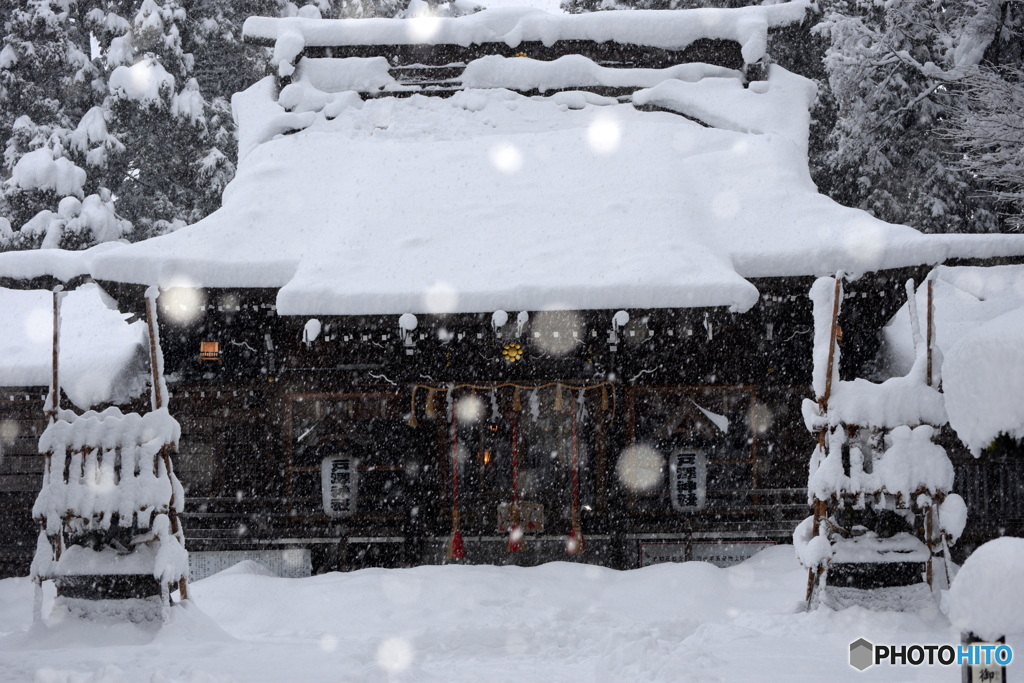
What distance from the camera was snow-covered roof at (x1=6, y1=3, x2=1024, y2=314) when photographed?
8844mm

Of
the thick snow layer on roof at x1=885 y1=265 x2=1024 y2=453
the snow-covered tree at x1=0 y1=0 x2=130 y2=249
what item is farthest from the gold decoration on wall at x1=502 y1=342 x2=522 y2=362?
the snow-covered tree at x1=0 y1=0 x2=130 y2=249

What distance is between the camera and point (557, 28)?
43.4 ft

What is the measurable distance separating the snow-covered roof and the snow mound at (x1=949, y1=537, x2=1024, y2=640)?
5038mm

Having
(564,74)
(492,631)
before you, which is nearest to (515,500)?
(492,631)

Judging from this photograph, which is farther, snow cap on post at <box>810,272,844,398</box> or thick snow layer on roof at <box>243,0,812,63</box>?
thick snow layer on roof at <box>243,0,812,63</box>

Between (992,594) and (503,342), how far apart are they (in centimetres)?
732

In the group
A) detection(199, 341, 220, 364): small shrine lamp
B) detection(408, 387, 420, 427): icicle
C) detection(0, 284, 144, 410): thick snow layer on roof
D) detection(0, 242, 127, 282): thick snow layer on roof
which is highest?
detection(0, 242, 127, 282): thick snow layer on roof

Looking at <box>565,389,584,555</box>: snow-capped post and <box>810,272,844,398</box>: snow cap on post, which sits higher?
<box>810,272,844,398</box>: snow cap on post

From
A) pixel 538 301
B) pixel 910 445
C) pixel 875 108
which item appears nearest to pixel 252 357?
pixel 538 301

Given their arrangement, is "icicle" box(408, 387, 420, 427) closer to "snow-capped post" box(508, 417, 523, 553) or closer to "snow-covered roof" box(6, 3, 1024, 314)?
"snow-capped post" box(508, 417, 523, 553)

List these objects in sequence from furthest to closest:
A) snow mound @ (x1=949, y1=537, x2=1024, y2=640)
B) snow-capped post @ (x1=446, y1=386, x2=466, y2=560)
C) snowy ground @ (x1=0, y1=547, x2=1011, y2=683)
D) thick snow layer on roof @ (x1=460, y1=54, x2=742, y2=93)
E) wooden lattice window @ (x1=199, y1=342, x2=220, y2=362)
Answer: thick snow layer on roof @ (x1=460, y1=54, x2=742, y2=93) → wooden lattice window @ (x1=199, y1=342, x2=220, y2=362) → snow-capped post @ (x1=446, y1=386, x2=466, y2=560) → snowy ground @ (x1=0, y1=547, x2=1011, y2=683) → snow mound @ (x1=949, y1=537, x2=1024, y2=640)

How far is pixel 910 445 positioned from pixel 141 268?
7.41m

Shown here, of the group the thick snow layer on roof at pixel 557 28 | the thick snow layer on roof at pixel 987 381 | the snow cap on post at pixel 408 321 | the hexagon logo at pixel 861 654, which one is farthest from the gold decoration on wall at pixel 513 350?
the thick snow layer on roof at pixel 987 381

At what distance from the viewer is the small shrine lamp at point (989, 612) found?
10.9ft
